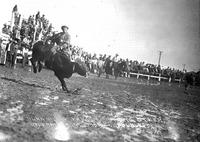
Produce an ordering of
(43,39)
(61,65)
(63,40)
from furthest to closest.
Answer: (43,39) → (61,65) → (63,40)

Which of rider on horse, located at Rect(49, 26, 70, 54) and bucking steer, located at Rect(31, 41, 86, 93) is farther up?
rider on horse, located at Rect(49, 26, 70, 54)

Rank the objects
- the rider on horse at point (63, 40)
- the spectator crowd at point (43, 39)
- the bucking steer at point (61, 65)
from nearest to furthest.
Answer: the rider on horse at point (63, 40), the bucking steer at point (61, 65), the spectator crowd at point (43, 39)

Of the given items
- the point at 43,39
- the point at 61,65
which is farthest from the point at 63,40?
the point at 43,39

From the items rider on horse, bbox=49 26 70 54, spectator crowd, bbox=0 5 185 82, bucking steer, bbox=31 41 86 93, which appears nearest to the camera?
rider on horse, bbox=49 26 70 54

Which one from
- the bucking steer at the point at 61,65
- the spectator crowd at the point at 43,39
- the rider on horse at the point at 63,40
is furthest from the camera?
the spectator crowd at the point at 43,39

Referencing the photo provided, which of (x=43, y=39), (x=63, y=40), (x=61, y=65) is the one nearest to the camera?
(x=63, y=40)

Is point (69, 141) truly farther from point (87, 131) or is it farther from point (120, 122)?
point (120, 122)

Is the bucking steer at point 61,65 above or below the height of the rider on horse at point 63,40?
below

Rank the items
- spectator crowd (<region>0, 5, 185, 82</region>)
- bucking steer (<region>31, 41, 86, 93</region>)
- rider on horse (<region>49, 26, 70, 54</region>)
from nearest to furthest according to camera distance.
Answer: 1. rider on horse (<region>49, 26, 70, 54</region>)
2. bucking steer (<region>31, 41, 86, 93</region>)
3. spectator crowd (<region>0, 5, 185, 82</region>)

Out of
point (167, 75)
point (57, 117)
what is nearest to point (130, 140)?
point (57, 117)

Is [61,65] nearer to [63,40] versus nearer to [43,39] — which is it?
[63,40]

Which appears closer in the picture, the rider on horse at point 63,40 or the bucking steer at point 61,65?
the rider on horse at point 63,40

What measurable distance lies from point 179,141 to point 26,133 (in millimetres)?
2927

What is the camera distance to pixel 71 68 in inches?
379
